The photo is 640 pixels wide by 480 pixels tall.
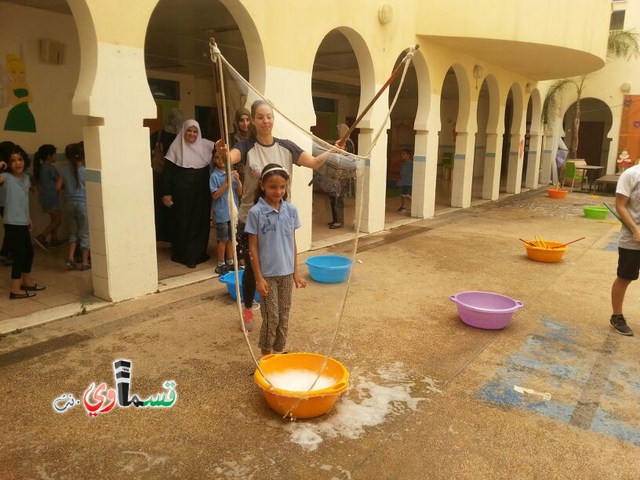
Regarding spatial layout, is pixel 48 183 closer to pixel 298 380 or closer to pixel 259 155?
pixel 259 155

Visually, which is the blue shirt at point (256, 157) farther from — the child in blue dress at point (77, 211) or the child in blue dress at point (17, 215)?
the child in blue dress at point (77, 211)

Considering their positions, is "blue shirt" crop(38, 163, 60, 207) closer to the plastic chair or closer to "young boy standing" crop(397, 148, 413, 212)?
"young boy standing" crop(397, 148, 413, 212)

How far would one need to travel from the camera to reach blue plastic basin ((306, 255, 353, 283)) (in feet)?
19.7

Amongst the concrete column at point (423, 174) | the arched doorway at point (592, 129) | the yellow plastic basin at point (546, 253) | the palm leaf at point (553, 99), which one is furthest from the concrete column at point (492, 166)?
the arched doorway at point (592, 129)

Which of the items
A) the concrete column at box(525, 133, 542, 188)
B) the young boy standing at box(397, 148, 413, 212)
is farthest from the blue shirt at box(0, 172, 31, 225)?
the concrete column at box(525, 133, 542, 188)

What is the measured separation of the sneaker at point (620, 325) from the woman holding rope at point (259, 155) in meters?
3.34

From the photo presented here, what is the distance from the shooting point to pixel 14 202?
5250mm

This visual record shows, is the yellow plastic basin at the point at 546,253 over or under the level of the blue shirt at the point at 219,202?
under

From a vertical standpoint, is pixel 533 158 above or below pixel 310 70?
below

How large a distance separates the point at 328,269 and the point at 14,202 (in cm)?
330

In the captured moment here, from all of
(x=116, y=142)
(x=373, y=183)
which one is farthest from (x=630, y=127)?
(x=116, y=142)

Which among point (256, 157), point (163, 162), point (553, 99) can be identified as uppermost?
point (553, 99)

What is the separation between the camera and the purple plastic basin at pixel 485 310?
16.0 feet

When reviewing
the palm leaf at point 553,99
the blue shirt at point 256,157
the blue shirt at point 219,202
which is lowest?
the blue shirt at point 219,202
